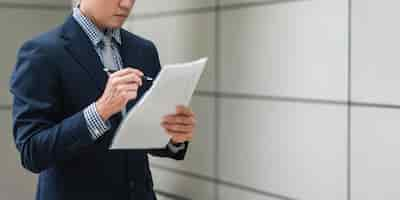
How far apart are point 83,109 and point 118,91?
0.25 metres

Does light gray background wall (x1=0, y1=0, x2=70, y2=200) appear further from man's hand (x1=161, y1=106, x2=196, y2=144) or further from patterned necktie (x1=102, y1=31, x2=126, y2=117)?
man's hand (x1=161, y1=106, x2=196, y2=144)

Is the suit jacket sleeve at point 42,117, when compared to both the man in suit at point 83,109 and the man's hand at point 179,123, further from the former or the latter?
the man's hand at point 179,123

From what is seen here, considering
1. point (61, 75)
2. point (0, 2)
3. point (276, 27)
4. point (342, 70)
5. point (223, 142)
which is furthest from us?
point (0, 2)

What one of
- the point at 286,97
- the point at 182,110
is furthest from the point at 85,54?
the point at 286,97

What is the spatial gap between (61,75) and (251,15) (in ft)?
3.03

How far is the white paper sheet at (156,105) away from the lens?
79.4 inches

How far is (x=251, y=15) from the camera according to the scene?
9.12ft

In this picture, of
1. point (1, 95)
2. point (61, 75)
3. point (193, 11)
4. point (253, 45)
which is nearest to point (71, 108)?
point (61, 75)

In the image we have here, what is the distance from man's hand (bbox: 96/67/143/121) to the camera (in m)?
1.99

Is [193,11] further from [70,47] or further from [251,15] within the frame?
[70,47]

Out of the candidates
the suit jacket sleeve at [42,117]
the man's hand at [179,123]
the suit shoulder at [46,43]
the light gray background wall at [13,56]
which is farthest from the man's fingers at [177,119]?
the light gray background wall at [13,56]

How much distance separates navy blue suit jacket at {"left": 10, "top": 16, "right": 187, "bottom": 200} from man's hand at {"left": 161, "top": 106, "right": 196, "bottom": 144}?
159mm

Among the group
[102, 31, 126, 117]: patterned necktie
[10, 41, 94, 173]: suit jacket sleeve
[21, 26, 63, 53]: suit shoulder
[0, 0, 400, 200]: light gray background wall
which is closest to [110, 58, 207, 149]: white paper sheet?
[10, 41, 94, 173]: suit jacket sleeve

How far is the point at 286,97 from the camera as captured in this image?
262cm
